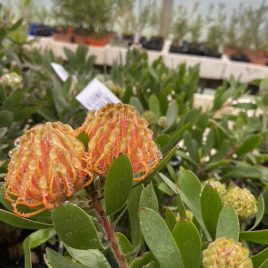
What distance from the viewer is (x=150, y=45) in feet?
12.1

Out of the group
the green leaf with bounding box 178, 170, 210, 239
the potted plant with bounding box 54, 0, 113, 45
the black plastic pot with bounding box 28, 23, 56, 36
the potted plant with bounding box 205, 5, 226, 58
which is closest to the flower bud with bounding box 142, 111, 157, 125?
the green leaf with bounding box 178, 170, 210, 239

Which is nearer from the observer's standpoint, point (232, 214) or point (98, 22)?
point (232, 214)

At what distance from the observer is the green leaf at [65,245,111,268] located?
0.59m

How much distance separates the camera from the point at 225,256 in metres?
0.48

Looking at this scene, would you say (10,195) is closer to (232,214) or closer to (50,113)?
(232,214)

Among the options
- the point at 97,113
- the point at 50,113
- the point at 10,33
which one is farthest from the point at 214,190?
Answer: the point at 10,33

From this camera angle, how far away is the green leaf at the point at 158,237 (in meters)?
0.50

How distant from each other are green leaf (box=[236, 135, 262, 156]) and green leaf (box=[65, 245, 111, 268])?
0.54 m

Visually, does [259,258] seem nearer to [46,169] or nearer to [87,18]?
[46,169]

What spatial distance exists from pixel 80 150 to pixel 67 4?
357 cm

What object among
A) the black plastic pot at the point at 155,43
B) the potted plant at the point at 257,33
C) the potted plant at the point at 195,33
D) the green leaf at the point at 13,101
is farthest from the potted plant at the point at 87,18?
the green leaf at the point at 13,101

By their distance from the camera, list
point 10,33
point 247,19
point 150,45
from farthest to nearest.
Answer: point 247,19 → point 150,45 → point 10,33

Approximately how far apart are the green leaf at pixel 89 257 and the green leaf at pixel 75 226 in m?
0.09

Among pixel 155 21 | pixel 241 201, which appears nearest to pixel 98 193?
pixel 241 201
